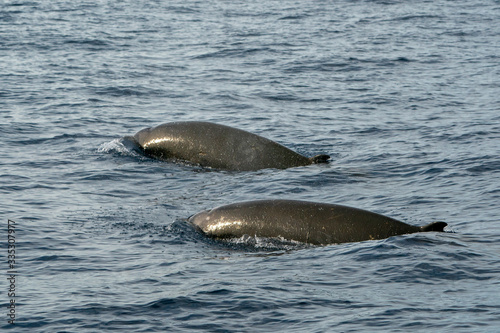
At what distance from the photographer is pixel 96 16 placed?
135 ft

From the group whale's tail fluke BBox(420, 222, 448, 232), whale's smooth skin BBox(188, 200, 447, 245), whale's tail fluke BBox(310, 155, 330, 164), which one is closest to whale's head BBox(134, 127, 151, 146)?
whale's tail fluke BBox(310, 155, 330, 164)

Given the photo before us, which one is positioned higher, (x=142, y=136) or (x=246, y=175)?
(x=142, y=136)

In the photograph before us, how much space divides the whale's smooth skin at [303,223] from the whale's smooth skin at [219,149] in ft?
14.4

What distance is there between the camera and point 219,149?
17.8 m

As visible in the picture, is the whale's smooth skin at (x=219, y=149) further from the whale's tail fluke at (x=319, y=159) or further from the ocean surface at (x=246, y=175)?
the ocean surface at (x=246, y=175)

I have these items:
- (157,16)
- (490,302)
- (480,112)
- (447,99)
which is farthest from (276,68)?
(490,302)

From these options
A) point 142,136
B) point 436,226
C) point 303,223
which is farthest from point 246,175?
point 436,226

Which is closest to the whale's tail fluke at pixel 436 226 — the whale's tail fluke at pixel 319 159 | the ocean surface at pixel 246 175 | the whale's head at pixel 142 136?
the ocean surface at pixel 246 175

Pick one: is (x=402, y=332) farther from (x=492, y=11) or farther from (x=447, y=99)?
(x=492, y=11)

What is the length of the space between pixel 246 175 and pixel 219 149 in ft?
3.45

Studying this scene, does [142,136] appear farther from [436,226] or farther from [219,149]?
[436,226]

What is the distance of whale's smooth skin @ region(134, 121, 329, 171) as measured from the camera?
691 inches

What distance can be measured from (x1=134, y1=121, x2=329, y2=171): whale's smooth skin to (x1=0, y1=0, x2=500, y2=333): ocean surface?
0.29 m

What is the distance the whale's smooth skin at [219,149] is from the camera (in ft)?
57.6
